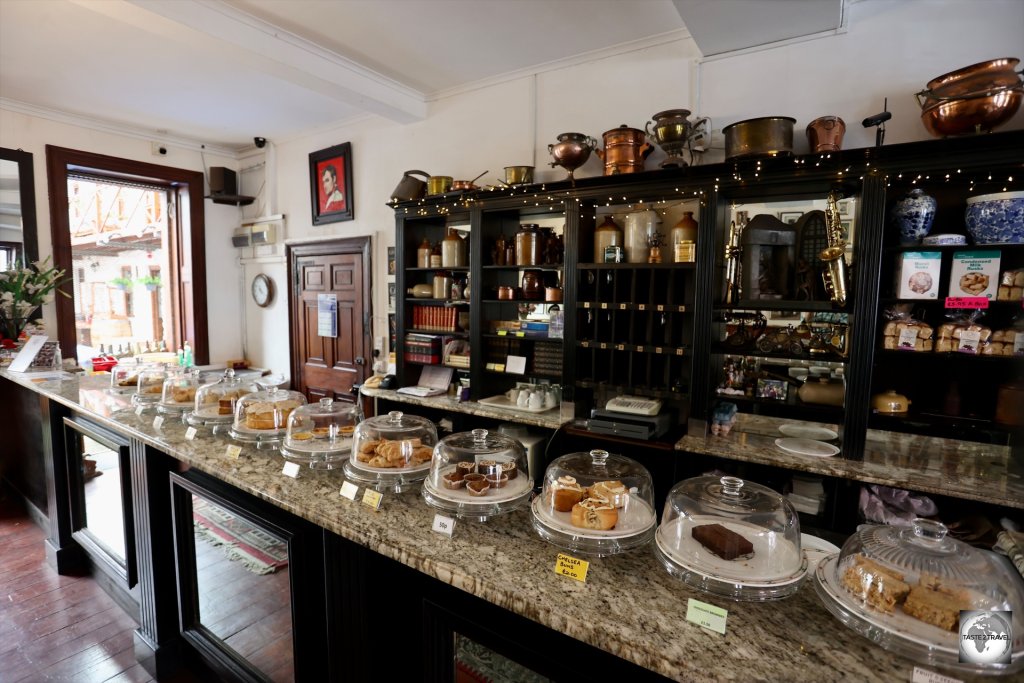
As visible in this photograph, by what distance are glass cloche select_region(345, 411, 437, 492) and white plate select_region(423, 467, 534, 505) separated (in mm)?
123

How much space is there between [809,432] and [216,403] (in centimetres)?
311

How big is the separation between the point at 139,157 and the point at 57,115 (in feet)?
2.17

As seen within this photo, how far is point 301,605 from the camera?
5.18 feet

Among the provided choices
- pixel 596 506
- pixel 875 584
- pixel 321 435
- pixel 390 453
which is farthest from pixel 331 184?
pixel 875 584

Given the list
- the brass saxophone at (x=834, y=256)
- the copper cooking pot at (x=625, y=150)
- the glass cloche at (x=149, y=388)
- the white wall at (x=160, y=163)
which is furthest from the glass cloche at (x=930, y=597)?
the white wall at (x=160, y=163)

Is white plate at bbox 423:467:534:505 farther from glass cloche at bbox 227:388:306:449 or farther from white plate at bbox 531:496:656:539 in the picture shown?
glass cloche at bbox 227:388:306:449

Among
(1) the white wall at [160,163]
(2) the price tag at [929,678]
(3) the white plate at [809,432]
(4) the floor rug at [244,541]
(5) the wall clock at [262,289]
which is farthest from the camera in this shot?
(5) the wall clock at [262,289]

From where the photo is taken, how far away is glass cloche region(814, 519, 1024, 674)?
33.3 inches

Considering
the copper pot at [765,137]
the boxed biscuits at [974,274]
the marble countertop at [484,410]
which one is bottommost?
the marble countertop at [484,410]

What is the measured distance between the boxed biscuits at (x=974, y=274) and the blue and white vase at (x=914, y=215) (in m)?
0.20

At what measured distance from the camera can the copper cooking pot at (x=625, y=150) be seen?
10.2 ft

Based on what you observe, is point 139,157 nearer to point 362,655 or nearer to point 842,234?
point 362,655

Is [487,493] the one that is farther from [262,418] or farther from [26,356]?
[26,356]

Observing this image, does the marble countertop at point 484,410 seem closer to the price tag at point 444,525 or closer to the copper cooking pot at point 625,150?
the copper cooking pot at point 625,150
